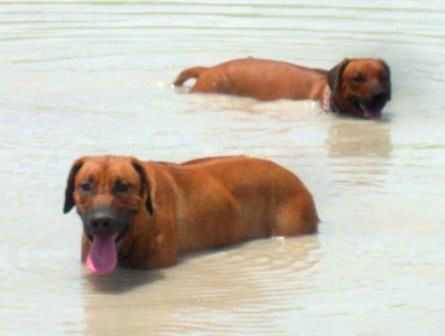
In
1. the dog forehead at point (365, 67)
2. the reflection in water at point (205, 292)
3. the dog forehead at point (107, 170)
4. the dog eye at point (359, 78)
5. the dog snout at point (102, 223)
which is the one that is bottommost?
the dog eye at point (359, 78)

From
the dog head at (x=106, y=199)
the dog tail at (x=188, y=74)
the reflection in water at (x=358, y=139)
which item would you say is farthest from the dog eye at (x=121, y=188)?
the dog tail at (x=188, y=74)

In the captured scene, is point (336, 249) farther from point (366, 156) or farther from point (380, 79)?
point (380, 79)

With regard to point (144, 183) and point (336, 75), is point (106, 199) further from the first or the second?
point (336, 75)

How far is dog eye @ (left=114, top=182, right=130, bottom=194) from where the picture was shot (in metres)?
9.59

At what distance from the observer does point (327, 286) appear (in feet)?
32.1

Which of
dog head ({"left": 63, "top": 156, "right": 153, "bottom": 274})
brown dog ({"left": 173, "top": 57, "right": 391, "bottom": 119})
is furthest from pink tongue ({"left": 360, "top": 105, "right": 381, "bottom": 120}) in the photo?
dog head ({"left": 63, "top": 156, "right": 153, "bottom": 274})

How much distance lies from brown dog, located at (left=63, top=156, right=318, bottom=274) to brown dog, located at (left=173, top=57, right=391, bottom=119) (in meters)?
4.22

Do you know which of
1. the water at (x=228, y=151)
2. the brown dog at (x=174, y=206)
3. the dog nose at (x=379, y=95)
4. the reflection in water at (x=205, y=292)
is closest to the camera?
the reflection in water at (x=205, y=292)

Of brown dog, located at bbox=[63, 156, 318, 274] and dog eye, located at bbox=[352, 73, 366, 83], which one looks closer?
brown dog, located at bbox=[63, 156, 318, 274]

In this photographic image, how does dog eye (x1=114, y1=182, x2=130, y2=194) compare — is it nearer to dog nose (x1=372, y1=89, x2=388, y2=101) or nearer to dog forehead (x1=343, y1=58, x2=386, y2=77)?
dog nose (x1=372, y1=89, x2=388, y2=101)

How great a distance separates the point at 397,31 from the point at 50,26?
11.1ft

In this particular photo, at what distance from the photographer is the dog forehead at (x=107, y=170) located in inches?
378

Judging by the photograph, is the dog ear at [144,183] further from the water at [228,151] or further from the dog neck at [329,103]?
the dog neck at [329,103]

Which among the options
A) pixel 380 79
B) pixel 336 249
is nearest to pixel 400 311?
pixel 336 249
